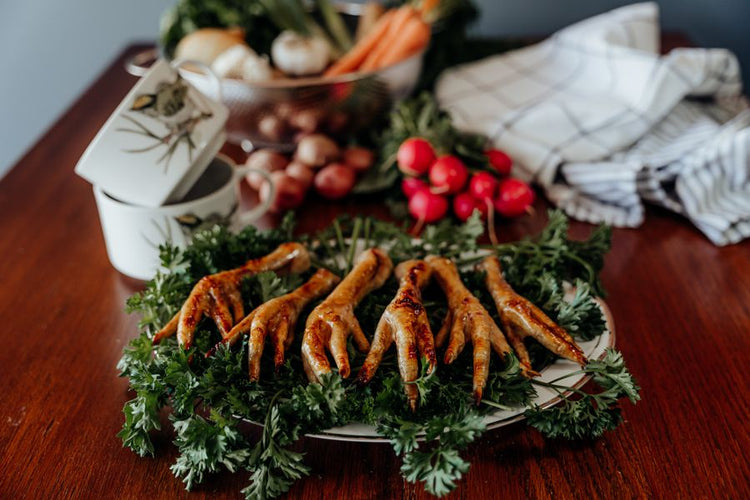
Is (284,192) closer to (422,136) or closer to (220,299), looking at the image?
(422,136)

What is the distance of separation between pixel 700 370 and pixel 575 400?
0.22m

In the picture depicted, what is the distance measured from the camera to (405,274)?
2.74 ft

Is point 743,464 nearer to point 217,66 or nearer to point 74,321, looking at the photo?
point 74,321

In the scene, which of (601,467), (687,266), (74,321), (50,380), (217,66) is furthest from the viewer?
(217,66)

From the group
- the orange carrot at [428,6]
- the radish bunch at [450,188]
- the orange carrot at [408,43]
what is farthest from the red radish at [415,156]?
the orange carrot at [428,6]

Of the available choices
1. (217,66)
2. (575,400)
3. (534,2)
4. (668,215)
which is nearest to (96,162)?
(217,66)

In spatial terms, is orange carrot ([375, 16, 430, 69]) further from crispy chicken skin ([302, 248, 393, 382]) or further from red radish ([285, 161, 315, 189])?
crispy chicken skin ([302, 248, 393, 382])

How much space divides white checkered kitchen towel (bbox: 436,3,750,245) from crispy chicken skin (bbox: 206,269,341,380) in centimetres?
55

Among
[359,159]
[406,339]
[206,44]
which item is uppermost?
[406,339]

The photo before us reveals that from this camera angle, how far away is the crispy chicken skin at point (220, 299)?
2.45 ft

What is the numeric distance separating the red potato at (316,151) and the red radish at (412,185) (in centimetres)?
16

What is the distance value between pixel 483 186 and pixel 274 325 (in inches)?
20.7

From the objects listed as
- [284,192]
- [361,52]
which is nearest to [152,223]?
[284,192]

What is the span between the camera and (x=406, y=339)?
2.30 ft
